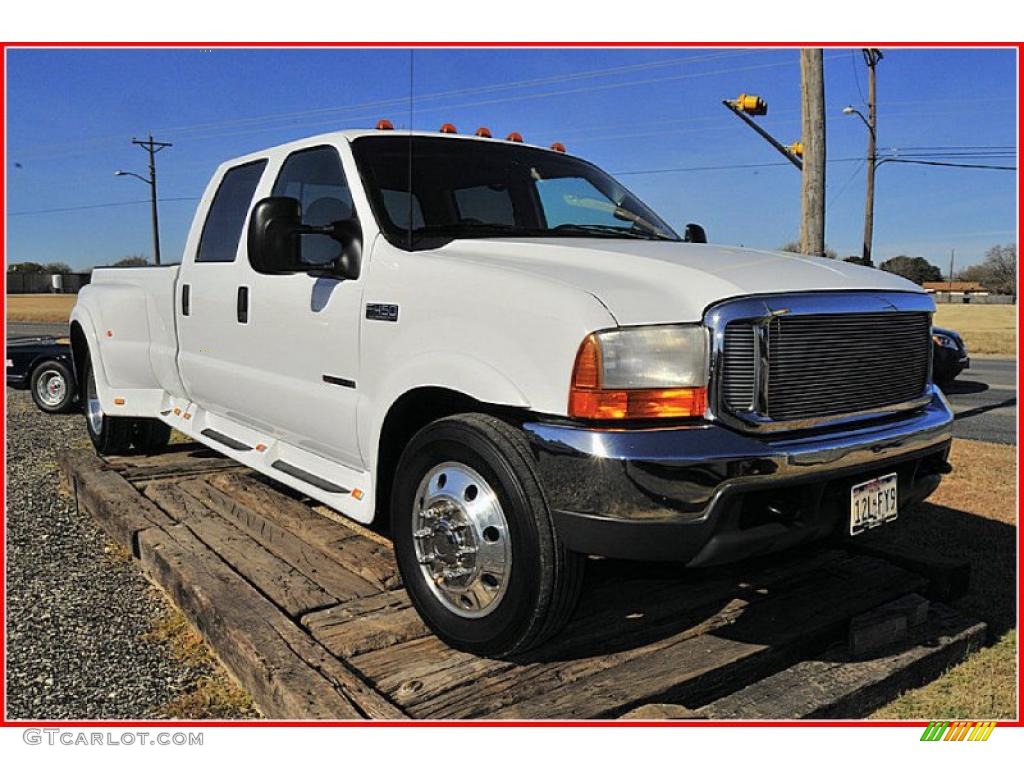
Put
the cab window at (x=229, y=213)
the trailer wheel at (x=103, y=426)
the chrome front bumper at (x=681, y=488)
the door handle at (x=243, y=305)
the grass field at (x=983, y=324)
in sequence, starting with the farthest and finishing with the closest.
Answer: the grass field at (x=983, y=324), the trailer wheel at (x=103, y=426), the cab window at (x=229, y=213), the door handle at (x=243, y=305), the chrome front bumper at (x=681, y=488)

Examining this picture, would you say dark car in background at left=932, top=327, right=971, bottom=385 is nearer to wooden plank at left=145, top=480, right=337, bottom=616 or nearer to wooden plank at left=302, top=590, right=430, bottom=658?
wooden plank at left=145, top=480, right=337, bottom=616

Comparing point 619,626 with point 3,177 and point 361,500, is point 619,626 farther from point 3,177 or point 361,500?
point 3,177

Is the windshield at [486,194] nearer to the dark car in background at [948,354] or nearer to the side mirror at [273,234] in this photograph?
the side mirror at [273,234]

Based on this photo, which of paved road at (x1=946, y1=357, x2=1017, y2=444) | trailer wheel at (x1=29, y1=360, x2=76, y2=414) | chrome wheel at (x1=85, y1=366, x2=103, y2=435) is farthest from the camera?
trailer wheel at (x1=29, y1=360, x2=76, y2=414)

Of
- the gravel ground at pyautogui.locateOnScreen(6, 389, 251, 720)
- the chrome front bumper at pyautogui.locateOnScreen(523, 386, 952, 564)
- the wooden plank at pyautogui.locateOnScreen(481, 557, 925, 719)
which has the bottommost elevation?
the gravel ground at pyautogui.locateOnScreen(6, 389, 251, 720)

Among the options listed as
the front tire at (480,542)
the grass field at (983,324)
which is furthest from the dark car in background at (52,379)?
the grass field at (983,324)

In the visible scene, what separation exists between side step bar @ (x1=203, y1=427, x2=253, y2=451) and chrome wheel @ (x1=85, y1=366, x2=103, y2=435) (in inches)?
66.2

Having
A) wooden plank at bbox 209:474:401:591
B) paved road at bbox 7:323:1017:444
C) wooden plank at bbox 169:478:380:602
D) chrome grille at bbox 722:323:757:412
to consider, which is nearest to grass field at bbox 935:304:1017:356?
paved road at bbox 7:323:1017:444

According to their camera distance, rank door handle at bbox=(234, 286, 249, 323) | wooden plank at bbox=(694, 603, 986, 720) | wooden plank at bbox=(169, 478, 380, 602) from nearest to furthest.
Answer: wooden plank at bbox=(694, 603, 986, 720) → wooden plank at bbox=(169, 478, 380, 602) → door handle at bbox=(234, 286, 249, 323)

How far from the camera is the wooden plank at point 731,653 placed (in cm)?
264

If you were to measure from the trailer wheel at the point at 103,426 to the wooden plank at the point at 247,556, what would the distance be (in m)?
1.24

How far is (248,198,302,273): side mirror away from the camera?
3422mm
